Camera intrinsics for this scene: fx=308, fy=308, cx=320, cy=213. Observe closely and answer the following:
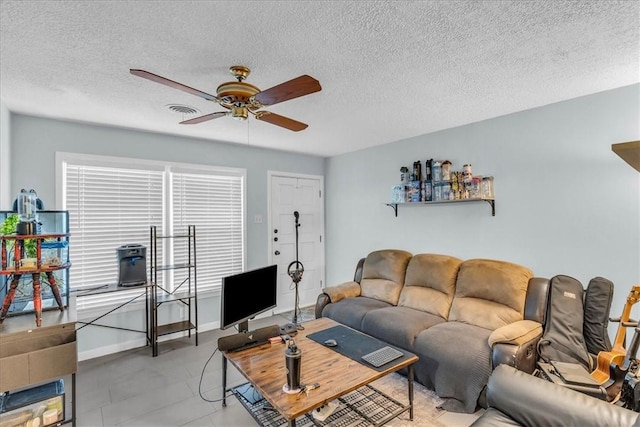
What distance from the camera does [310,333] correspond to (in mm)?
2572

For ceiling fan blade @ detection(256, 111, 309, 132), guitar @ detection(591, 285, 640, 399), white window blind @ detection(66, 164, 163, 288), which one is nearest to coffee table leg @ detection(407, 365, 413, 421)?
guitar @ detection(591, 285, 640, 399)

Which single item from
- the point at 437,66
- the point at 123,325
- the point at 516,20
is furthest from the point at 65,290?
the point at 516,20

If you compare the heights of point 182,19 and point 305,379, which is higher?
point 182,19

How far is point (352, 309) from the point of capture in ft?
11.2

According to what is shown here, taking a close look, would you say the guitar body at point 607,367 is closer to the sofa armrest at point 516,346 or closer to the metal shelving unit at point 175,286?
the sofa armrest at point 516,346

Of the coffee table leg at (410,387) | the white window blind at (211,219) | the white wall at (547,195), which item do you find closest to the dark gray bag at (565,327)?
the white wall at (547,195)

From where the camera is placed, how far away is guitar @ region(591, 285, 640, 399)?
1.98m

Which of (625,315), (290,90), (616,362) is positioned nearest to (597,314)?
(625,315)

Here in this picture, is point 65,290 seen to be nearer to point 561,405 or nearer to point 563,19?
point 561,405

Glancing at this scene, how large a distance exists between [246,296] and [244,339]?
0.30 metres

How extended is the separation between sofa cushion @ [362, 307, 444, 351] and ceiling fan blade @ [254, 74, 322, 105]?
225 cm

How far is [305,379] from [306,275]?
3.30m

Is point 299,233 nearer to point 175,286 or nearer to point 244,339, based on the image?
point 175,286

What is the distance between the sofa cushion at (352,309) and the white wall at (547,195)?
3.14ft
